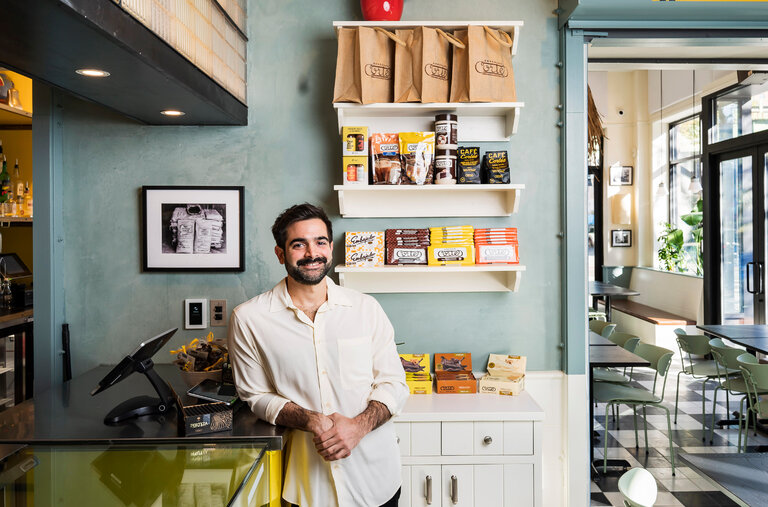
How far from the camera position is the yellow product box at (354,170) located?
9.04 feet

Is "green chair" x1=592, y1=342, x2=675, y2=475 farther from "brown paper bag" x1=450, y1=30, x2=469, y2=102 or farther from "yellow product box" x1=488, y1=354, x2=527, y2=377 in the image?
"brown paper bag" x1=450, y1=30, x2=469, y2=102

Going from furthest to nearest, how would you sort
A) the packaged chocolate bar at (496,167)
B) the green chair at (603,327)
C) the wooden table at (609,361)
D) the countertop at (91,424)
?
the green chair at (603,327), the wooden table at (609,361), the packaged chocolate bar at (496,167), the countertop at (91,424)

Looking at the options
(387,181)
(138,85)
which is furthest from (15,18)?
(387,181)

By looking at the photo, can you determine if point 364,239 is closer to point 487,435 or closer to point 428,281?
point 428,281

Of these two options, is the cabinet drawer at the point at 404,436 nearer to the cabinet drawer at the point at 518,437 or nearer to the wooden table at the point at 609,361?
the cabinet drawer at the point at 518,437

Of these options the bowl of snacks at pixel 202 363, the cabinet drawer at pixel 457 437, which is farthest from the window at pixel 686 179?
the bowl of snacks at pixel 202 363

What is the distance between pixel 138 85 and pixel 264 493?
1.53m

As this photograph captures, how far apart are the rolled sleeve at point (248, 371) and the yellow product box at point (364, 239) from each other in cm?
88

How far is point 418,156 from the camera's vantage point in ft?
9.16

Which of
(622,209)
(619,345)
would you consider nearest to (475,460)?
(619,345)

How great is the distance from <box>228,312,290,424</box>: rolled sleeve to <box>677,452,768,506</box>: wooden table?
4.94 feet

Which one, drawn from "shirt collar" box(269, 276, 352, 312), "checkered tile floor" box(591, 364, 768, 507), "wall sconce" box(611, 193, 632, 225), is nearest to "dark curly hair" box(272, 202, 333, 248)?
"shirt collar" box(269, 276, 352, 312)

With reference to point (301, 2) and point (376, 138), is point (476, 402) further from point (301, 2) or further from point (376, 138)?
point (301, 2)

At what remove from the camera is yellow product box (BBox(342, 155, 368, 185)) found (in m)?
2.76
